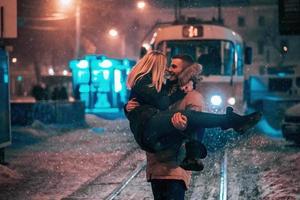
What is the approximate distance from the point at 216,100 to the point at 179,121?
1233cm

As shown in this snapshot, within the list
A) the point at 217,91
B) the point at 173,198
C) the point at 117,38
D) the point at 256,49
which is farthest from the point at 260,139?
the point at 256,49

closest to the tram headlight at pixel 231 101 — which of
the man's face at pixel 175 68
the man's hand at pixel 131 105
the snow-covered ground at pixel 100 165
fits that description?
the snow-covered ground at pixel 100 165

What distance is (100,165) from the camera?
1268 centimetres

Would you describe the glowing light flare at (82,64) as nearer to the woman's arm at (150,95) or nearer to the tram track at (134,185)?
the tram track at (134,185)

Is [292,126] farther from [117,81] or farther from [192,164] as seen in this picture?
[117,81]

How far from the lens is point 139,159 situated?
13.4 m

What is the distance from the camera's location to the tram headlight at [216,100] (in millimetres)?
16120

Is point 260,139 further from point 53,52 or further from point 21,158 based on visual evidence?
point 53,52

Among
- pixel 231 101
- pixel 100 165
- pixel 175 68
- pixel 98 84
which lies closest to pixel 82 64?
pixel 98 84

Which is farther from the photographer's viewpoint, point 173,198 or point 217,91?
point 217,91

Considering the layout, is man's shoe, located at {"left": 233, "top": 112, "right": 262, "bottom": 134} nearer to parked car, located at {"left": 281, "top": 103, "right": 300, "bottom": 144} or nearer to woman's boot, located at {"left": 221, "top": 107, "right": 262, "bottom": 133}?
woman's boot, located at {"left": 221, "top": 107, "right": 262, "bottom": 133}

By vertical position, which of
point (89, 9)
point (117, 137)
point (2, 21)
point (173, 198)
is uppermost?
point (89, 9)

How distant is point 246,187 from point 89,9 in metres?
49.5

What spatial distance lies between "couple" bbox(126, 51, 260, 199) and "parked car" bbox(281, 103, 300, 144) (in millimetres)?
10981
